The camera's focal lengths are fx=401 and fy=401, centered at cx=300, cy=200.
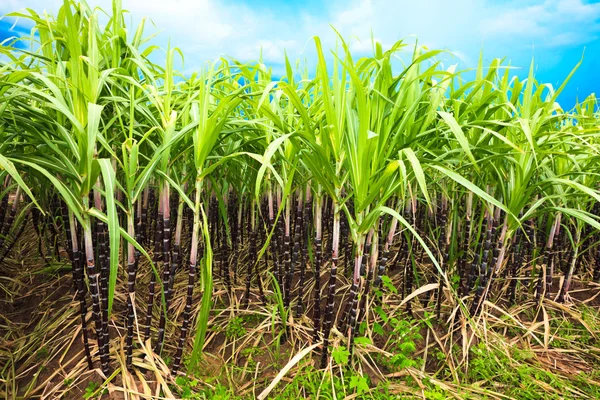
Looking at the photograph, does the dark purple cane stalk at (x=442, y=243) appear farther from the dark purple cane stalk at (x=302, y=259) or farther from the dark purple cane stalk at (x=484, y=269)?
the dark purple cane stalk at (x=302, y=259)

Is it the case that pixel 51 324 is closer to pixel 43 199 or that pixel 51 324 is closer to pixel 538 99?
pixel 43 199

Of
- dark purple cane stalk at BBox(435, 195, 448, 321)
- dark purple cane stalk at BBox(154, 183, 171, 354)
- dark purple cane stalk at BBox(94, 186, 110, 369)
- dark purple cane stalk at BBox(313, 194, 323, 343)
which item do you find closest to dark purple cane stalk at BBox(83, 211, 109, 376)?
dark purple cane stalk at BBox(94, 186, 110, 369)

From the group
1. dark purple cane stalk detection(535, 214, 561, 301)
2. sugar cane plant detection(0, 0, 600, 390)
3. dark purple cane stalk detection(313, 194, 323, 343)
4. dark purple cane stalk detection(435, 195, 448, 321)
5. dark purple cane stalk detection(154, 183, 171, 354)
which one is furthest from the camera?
dark purple cane stalk detection(535, 214, 561, 301)

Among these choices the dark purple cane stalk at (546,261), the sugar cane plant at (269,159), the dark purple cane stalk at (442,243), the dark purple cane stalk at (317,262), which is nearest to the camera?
the sugar cane plant at (269,159)

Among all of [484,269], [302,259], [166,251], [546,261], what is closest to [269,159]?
[166,251]

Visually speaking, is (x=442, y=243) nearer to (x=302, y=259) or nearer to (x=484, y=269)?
(x=484, y=269)

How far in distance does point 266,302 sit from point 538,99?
1.32 meters

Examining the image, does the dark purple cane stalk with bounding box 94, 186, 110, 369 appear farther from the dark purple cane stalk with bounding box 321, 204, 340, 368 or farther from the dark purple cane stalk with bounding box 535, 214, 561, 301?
the dark purple cane stalk with bounding box 535, 214, 561, 301

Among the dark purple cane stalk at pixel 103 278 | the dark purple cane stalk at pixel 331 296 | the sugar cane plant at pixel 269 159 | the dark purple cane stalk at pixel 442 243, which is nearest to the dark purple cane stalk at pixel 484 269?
the sugar cane plant at pixel 269 159

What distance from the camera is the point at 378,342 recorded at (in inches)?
60.3

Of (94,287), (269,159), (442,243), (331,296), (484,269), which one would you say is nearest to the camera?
(269,159)

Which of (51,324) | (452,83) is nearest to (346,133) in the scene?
(452,83)

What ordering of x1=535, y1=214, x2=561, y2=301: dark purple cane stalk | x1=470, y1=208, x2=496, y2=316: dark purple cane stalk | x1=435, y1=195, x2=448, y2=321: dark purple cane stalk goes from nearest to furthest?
x1=470, y1=208, x2=496, y2=316: dark purple cane stalk → x1=435, y1=195, x2=448, y2=321: dark purple cane stalk → x1=535, y1=214, x2=561, y2=301: dark purple cane stalk

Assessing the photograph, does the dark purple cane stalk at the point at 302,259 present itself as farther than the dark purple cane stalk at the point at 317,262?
Yes
